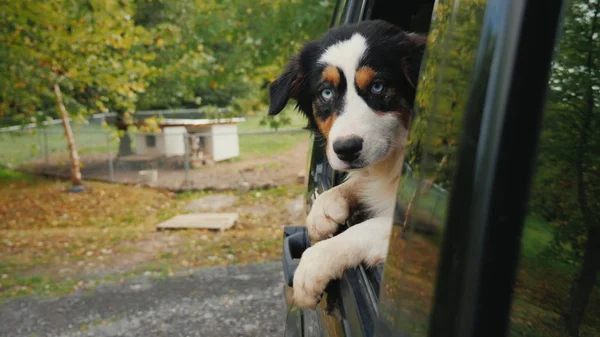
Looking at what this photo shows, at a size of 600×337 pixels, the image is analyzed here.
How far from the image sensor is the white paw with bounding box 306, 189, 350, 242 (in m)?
2.07

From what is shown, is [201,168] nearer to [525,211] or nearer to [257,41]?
[257,41]

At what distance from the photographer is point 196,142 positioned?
15773mm

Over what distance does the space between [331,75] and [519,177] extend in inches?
67.5

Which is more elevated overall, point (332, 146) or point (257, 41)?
point (257, 41)

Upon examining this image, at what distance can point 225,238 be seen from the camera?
9797 mm

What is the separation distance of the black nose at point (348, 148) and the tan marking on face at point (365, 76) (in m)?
0.30

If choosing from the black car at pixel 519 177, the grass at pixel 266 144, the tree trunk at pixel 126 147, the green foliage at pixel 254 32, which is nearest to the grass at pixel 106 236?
the tree trunk at pixel 126 147

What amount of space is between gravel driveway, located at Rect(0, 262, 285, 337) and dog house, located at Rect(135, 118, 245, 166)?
8.91 metres

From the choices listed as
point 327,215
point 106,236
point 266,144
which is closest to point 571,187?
point 327,215

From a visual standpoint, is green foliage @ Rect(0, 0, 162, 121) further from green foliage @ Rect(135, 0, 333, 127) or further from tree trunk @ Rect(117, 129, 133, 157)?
tree trunk @ Rect(117, 129, 133, 157)

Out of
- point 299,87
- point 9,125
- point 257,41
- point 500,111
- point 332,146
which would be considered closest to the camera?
point 500,111

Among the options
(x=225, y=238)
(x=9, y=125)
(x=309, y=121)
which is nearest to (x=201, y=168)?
(x=9, y=125)

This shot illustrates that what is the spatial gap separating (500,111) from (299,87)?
2.16 meters

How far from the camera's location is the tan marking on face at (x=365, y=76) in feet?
7.54
